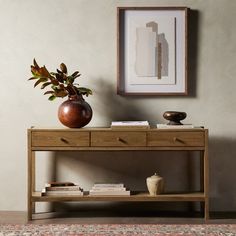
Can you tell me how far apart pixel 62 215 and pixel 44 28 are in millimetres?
1357

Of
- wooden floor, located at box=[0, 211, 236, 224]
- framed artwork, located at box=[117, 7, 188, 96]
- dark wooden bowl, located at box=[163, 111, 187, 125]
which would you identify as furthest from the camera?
framed artwork, located at box=[117, 7, 188, 96]

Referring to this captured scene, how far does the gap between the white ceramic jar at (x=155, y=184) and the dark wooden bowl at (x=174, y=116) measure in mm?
396

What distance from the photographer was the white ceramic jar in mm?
3994

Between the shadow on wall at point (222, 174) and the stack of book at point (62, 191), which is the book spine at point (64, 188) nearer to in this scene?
the stack of book at point (62, 191)

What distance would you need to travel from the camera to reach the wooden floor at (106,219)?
393 cm

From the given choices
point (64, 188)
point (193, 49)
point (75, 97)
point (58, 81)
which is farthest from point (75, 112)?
point (193, 49)

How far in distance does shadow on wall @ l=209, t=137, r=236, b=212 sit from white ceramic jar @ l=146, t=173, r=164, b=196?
1.65 feet

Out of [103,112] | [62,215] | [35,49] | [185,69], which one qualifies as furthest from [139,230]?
[35,49]

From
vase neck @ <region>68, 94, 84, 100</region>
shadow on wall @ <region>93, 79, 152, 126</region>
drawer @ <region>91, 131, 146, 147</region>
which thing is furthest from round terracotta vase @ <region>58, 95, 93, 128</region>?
shadow on wall @ <region>93, 79, 152, 126</region>

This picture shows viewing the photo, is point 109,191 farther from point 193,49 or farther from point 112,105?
point 193,49

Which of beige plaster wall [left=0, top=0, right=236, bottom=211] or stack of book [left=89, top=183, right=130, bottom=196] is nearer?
stack of book [left=89, top=183, right=130, bottom=196]

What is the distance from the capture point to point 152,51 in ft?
14.0

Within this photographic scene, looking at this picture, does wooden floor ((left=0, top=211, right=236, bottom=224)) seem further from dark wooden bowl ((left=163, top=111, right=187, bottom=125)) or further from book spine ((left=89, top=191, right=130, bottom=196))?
dark wooden bowl ((left=163, top=111, right=187, bottom=125))

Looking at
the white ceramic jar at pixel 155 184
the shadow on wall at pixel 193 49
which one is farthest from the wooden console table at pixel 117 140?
the shadow on wall at pixel 193 49
